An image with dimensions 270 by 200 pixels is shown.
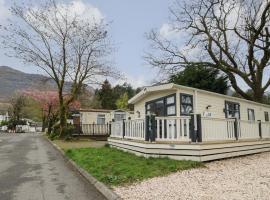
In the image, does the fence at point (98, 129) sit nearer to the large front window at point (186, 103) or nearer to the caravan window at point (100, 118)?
the caravan window at point (100, 118)

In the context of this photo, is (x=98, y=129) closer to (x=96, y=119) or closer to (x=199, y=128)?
(x=96, y=119)

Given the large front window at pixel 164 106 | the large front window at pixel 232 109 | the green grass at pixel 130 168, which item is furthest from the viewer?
the large front window at pixel 232 109

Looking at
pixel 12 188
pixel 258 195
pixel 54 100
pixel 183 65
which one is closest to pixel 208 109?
pixel 258 195

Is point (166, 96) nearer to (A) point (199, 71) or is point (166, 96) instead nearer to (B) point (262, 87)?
(A) point (199, 71)

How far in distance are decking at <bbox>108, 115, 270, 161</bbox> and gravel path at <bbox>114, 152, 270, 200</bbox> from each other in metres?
1.23

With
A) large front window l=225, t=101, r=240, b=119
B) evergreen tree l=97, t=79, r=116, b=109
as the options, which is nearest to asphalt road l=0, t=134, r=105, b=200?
large front window l=225, t=101, r=240, b=119

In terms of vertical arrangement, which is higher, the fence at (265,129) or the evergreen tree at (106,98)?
the evergreen tree at (106,98)

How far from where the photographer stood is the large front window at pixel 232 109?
16.4 m

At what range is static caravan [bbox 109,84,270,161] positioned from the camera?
34.9 ft

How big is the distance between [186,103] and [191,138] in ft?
12.1

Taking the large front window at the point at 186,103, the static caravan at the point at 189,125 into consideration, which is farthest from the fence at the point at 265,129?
the large front window at the point at 186,103

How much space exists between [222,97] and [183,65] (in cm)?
1101

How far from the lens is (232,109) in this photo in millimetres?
16891

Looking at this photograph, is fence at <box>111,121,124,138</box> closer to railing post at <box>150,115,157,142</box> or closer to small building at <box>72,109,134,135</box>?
railing post at <box>150,115,157,142</box>
